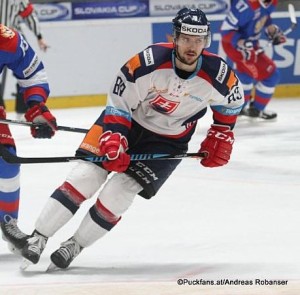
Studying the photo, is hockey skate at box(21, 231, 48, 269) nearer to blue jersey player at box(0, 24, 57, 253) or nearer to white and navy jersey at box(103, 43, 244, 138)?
blue jersey player at box(0, 24, 57, 253)

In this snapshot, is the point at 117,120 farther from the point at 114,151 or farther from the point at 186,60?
the point at 186,60

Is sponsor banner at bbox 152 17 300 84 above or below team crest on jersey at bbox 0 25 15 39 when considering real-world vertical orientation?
below

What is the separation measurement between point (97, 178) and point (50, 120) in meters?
0.35

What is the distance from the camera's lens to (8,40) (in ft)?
11.1

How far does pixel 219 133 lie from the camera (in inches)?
135

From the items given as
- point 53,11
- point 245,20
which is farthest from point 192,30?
point 53,11

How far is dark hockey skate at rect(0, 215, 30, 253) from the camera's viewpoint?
342 cm

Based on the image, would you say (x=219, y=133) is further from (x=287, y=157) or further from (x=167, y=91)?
(x=287, y=157)

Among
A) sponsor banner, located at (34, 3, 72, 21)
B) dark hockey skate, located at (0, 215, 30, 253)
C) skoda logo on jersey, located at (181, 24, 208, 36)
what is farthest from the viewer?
sponsor banner, located at (34, 3, 72, 21)

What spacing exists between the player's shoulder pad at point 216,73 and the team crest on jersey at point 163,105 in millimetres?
147

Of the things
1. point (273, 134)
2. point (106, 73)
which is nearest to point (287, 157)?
point (273, 134)

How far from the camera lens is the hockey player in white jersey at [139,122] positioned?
3.21m

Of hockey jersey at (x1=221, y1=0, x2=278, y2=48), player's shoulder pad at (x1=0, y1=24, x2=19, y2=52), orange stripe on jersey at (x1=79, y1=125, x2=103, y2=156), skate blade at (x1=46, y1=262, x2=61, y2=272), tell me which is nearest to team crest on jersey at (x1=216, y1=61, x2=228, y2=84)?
orange stripe on jersey at (x1=79, y1=125, x2=103, y2=156)

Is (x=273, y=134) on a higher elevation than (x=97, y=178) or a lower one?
lower
